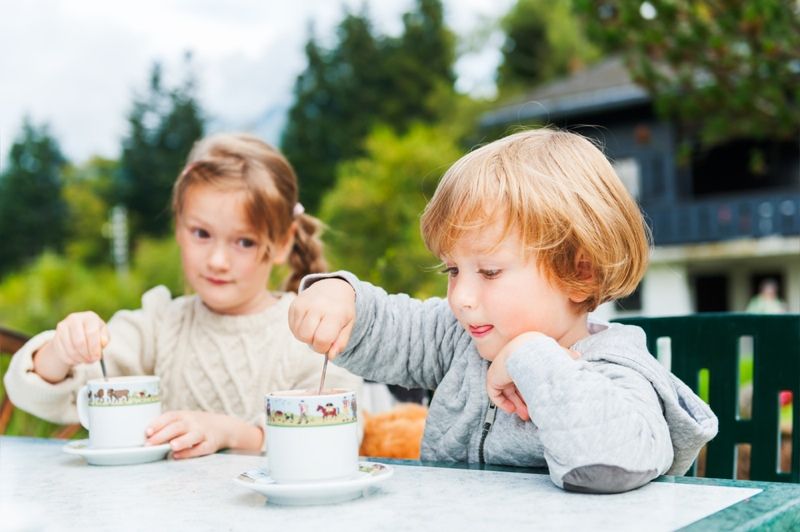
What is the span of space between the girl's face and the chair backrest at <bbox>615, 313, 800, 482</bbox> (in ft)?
2.37

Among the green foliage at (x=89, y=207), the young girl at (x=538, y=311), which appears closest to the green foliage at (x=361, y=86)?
the green foliage at (x=89, y=207)

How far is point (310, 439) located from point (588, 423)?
0.93ft

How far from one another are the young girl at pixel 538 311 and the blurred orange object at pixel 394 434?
0.49 meters

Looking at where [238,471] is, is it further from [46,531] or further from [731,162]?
[731,162]

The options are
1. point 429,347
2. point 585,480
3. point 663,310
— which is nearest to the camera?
point 585,480

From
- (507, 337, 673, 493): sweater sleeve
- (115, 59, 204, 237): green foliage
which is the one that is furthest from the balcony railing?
(507, 337, 673, 493): sweater sleeve

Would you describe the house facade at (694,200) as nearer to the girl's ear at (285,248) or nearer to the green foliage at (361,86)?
the green foliage at (361,86)

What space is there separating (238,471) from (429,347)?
1.25 ft

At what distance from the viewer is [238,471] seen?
3.80ft

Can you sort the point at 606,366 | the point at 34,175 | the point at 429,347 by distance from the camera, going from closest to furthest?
the point at 606,366 → the point at 429,347 → the point at 34,175

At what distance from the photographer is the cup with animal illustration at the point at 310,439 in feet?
3.14

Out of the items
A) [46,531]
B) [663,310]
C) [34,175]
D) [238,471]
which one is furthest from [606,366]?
[34,175]

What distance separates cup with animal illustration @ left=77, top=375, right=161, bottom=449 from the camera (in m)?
1.28

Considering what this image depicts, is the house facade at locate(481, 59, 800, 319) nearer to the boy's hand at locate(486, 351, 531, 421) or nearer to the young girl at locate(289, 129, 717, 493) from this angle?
the young girl at locate(289, 129, 717, 493)
